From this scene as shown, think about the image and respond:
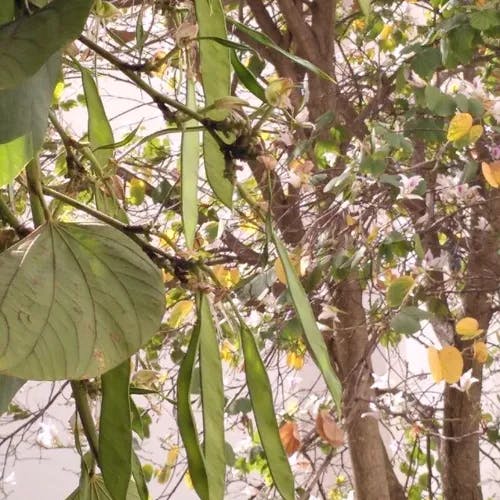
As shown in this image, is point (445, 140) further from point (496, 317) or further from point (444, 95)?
point (496, 317)

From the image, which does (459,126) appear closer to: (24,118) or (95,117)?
(95,117)

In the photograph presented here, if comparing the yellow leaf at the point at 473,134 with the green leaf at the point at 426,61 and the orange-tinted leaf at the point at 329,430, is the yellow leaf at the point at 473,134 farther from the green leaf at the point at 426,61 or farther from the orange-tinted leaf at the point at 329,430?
the orange-tinted leaf at the point at 329,430

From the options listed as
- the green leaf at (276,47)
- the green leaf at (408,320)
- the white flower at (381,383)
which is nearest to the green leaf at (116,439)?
the green leaf at (276,47)

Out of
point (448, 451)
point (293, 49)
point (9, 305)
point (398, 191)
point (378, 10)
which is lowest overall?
point (9, 305)

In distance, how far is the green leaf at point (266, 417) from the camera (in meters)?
0.24

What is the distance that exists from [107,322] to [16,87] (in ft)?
0.21

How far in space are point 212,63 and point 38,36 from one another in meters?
0.09

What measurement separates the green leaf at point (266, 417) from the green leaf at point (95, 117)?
0.34ft

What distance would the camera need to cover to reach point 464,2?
110cm

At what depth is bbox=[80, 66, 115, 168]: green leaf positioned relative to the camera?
0.30 m

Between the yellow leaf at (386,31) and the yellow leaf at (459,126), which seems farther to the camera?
the yellow leaf at (386,31)

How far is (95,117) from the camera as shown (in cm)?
31

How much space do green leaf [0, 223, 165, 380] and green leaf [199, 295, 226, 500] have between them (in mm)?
14

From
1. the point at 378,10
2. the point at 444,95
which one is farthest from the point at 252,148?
the point at 378,10
